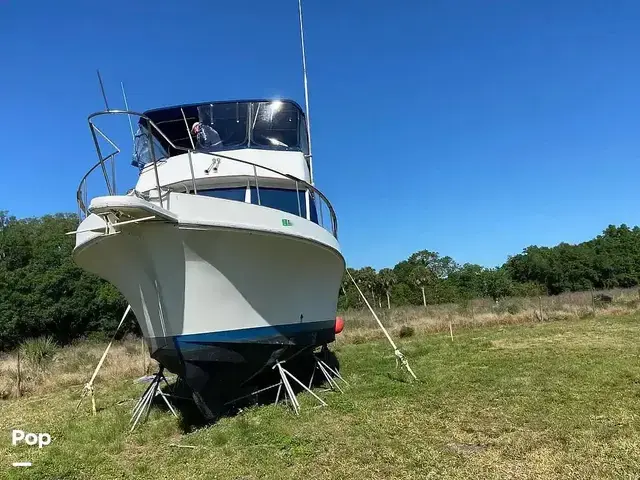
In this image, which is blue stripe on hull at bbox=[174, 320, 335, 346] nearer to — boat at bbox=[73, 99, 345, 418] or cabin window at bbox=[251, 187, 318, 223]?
boat at bbox=[73, 99, 345, 418]

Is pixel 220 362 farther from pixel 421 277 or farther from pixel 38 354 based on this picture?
pixel 421 277

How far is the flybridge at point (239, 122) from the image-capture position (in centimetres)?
830

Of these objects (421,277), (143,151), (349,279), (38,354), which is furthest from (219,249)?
(421,277)

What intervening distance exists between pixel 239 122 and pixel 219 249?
123 inches

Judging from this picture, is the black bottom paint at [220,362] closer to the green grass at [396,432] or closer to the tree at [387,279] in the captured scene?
the green grass at [396,432]

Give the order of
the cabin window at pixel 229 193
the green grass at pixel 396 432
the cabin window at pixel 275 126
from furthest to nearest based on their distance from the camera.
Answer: the cabin window at pixel 275 126, the cabin window at pixel 229 193, the green grass at pixel 396 432

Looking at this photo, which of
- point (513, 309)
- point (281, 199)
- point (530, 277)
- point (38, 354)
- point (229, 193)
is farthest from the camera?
point (530, 277)

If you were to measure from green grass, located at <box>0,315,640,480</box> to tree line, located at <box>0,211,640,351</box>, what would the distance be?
6.21m

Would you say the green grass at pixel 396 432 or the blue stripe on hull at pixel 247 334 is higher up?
the blue stripe on hull at pixel 247 334

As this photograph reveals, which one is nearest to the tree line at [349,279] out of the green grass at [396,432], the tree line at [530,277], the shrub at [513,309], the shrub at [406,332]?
the tree line at [530,277]

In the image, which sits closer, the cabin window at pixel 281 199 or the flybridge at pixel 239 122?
the cabin window at pixel 281 199

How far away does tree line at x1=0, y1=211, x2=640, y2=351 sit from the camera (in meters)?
29.4
